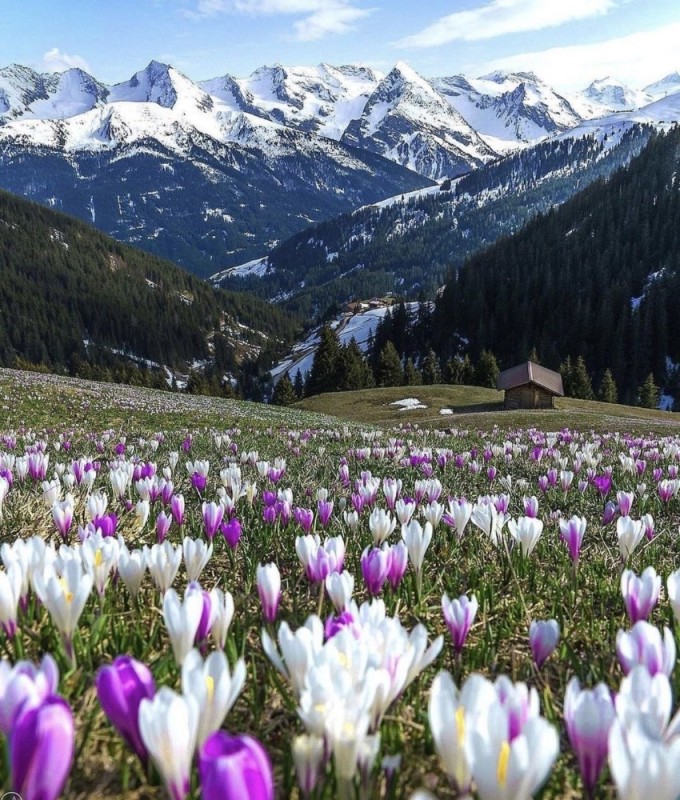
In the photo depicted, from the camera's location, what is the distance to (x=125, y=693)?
1.15m

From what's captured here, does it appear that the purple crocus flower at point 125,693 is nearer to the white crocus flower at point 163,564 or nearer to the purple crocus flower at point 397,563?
the white crocus flower at point 163,564

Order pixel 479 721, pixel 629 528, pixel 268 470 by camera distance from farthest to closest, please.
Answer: pixel 268 470, pixel 629 528, pixel 479 721

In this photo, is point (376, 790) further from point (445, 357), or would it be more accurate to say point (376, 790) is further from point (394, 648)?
point (445, 357)

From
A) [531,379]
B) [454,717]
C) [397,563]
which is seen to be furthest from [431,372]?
[454,717]

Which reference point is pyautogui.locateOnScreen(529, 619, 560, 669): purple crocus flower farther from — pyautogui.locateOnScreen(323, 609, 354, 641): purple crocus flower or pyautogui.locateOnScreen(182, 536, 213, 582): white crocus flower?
pyautogui.locateOnScreen(182, 536, 213, 582): white crocus flower

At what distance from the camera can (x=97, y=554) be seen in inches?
79.6

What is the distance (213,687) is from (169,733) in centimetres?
19

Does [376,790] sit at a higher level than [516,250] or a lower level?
lower

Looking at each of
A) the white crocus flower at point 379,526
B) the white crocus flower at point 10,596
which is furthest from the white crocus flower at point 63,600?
the white crocus flower at point 379,526

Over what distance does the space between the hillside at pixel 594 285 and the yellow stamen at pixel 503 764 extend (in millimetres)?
126447

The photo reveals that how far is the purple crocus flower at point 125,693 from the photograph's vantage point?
1.12m

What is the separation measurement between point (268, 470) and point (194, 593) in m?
4.01

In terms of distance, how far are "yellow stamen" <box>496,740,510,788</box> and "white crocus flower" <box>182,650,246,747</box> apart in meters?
0.46

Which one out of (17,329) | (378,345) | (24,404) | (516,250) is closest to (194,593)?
(24,404)
